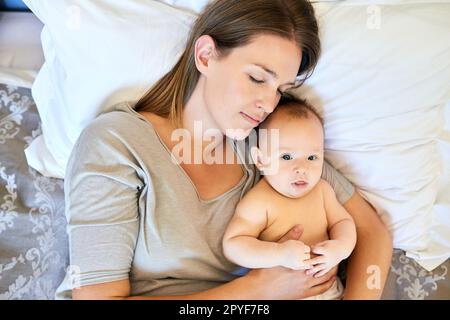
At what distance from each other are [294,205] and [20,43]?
0.93 meters

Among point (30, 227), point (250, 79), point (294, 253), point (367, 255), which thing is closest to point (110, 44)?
point (250, 79)

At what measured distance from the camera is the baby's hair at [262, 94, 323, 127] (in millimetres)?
1006

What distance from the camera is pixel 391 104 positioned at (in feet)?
3.40

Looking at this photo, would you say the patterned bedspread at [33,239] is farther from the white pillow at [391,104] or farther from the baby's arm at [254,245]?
the baby's arm at [254,245]

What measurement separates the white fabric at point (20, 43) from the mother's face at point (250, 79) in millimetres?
636

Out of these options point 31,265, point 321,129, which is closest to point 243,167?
point 321,129

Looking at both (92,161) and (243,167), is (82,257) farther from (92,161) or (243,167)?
(243,167)

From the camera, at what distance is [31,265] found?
1028mm

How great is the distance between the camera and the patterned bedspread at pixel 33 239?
3.32ft

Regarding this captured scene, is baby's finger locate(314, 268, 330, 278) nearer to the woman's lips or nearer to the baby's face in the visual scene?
the baby's face

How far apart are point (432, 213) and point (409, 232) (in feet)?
0.25

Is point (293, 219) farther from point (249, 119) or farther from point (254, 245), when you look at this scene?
point (249, 119)

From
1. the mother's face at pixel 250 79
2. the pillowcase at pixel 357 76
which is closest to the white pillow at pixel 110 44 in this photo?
the pillowcase at pixel 357 76

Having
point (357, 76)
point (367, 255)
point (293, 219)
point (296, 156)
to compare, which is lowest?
point (367, 255)
